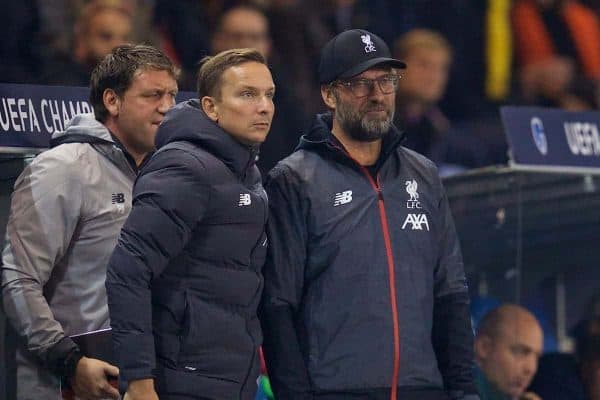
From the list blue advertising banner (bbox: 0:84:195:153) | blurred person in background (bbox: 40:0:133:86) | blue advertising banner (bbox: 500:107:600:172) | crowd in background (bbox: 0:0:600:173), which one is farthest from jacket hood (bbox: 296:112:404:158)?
blurred person in background (bbox: 40:0:133:86)

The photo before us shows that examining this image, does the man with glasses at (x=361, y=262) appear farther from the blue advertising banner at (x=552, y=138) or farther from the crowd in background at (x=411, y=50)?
the crowd in background at (x=411, y=50)

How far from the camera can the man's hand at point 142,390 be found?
11.7ft

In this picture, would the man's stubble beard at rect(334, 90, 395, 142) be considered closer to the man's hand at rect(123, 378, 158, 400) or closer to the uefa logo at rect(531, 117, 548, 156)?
the man's hand at rect(123, 378, 158, 400)

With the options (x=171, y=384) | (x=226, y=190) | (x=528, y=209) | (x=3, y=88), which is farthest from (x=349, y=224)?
(x=528, y=209)

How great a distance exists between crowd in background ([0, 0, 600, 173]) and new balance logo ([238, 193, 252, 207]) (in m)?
2.49

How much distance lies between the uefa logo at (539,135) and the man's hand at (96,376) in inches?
87.0

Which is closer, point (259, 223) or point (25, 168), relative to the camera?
point (259, 223)

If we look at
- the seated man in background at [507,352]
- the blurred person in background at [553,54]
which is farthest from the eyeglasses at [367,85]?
the blurred person in background at [553,54]

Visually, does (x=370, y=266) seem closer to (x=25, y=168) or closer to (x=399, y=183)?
(x=399, y=183)

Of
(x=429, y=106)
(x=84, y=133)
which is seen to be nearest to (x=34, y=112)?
(x=84, y=133)

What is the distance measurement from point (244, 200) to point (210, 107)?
0.92 feet

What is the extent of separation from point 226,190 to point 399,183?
62 cm

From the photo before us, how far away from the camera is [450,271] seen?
421 centimetres

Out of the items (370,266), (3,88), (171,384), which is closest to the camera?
(171,384)
